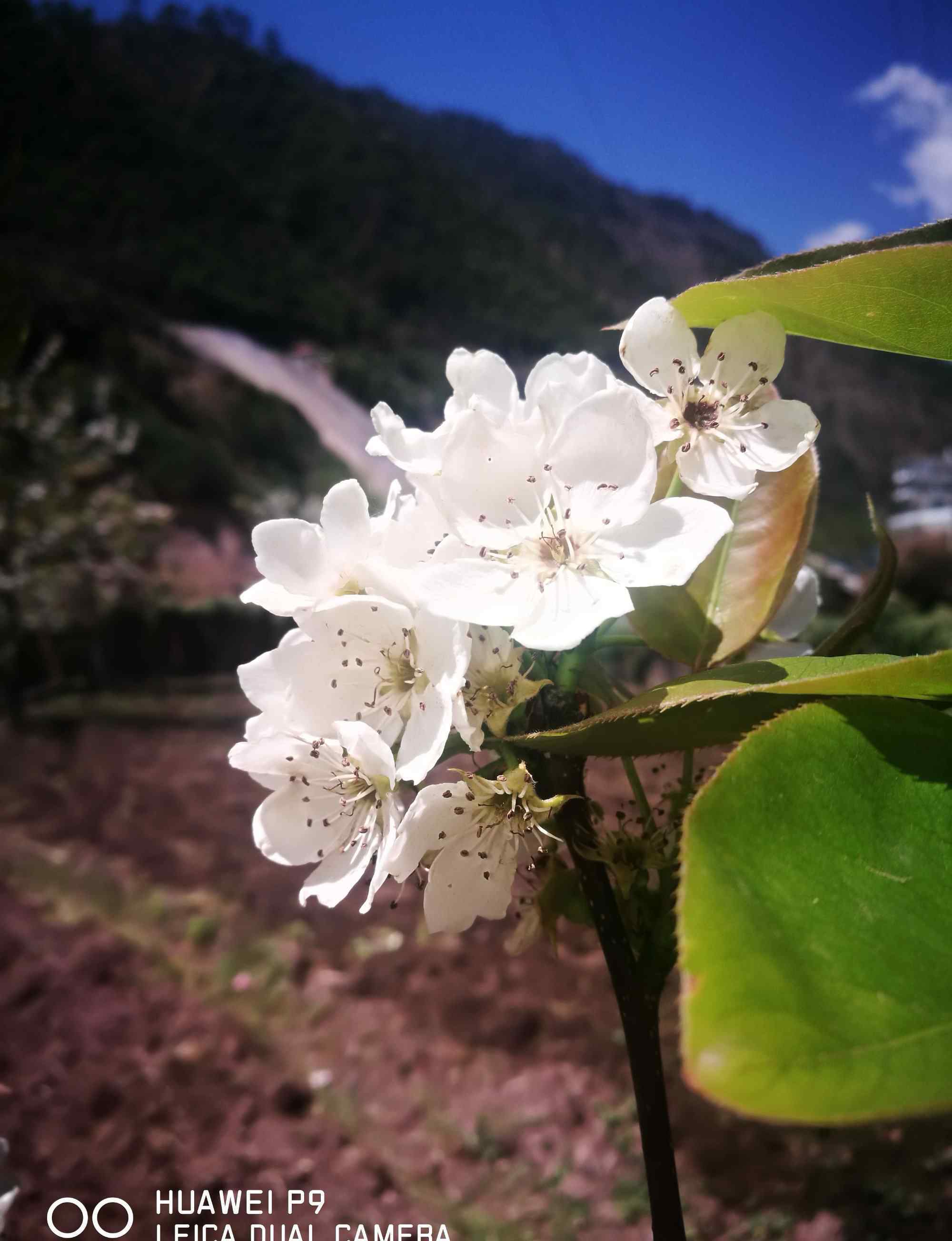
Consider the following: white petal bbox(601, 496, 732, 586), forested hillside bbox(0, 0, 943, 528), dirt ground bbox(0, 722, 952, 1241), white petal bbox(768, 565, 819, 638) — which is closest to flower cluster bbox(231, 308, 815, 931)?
white petal bbox(601, 496, 732, 586)

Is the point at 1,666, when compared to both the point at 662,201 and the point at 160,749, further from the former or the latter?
the point at 662,201

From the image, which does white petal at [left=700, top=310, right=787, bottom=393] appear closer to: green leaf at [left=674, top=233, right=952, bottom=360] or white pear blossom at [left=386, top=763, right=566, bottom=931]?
green leaf at [left=674, top=233, right=952, bottom=360]

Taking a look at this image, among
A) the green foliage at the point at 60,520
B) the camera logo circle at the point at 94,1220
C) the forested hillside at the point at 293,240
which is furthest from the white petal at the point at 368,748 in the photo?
the forested hillside at the point at 293,240

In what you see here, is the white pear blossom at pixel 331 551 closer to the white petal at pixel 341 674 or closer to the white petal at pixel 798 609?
the white petal at pixel 341 674

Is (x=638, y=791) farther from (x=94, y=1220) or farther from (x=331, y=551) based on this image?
(x=94, y=1220)

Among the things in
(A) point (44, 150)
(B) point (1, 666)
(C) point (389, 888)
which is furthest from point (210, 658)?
(A) point (44, 150)
